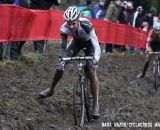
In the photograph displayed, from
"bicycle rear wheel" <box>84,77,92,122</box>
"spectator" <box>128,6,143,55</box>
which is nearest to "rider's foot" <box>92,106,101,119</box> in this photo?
"bicycle rear wheel" <box>84,77,92,122</box>

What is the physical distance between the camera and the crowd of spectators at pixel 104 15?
47.8 feet

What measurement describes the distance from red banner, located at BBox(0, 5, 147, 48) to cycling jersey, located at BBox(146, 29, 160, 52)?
2843 millimetres

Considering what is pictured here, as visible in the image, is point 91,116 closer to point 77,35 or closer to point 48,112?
point 48,112

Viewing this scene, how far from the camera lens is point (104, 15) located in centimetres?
2162

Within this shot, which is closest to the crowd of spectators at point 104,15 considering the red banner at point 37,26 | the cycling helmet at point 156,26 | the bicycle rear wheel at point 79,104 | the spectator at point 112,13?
the spectator at point 112,13

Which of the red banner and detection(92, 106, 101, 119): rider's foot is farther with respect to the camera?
the red banner

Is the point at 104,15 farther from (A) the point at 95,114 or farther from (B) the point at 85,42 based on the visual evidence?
(A) the point at 95,114

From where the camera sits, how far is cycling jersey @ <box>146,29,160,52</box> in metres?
17.5

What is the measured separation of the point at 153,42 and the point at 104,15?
4481 mm

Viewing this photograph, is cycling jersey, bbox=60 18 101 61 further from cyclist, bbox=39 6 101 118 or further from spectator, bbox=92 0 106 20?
spectator, bbox=92 0 106 20

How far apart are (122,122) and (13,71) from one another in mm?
3796

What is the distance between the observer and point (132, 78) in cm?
1836

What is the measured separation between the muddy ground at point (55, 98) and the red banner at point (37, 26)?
724 millimetres

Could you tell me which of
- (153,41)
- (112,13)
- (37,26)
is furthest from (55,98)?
(112,13)
